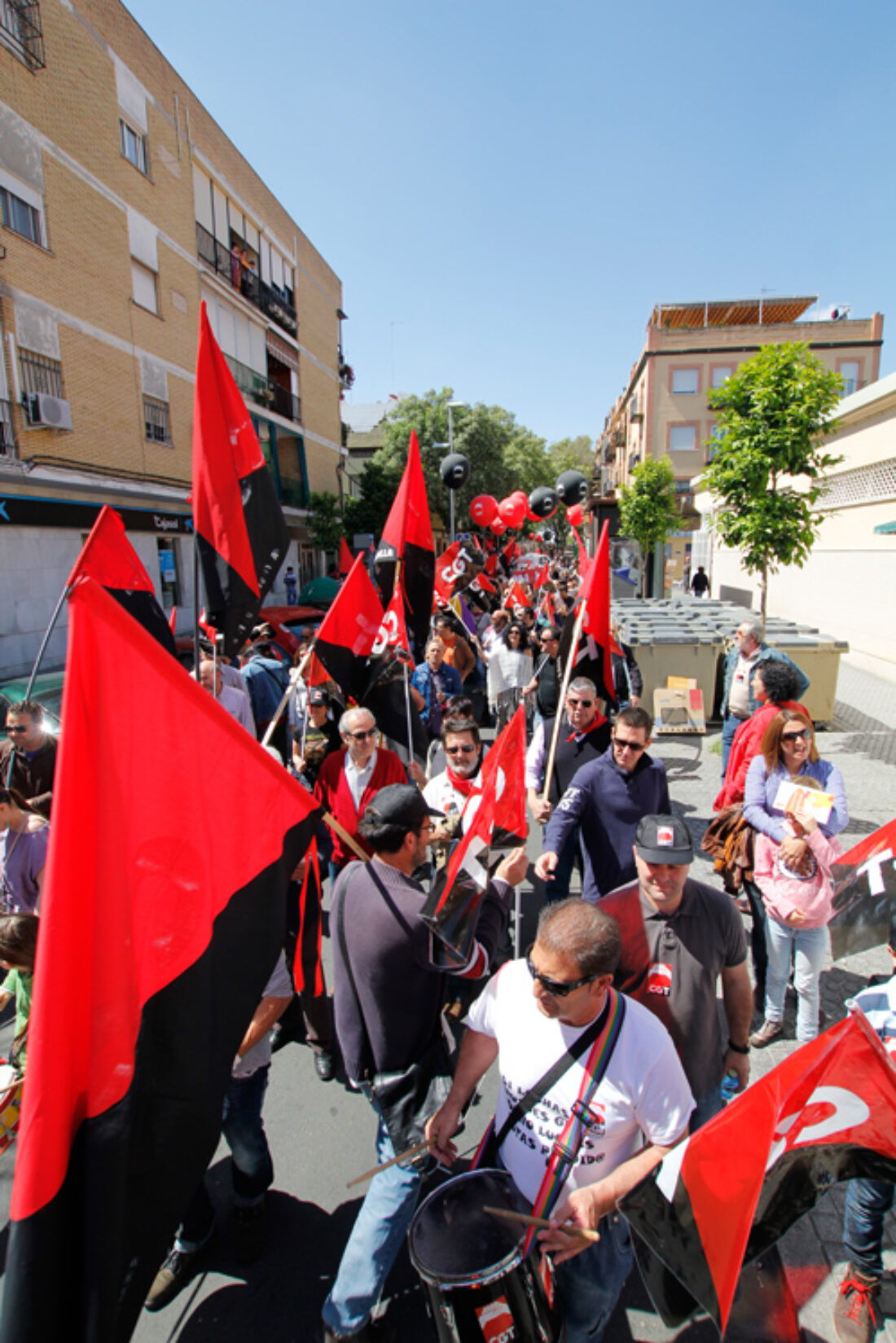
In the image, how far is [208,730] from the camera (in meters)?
1.73

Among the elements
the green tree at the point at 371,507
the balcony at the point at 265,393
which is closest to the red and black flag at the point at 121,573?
the balcony at the point at 265,393

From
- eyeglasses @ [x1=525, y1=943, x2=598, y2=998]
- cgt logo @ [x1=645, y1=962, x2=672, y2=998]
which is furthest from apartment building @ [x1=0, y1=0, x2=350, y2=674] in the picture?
eyeglasses @ [x1=525, y1=943, x2=598, y2=998]

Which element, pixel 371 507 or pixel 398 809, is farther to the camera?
pixel 371 507

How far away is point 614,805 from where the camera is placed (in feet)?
11.6

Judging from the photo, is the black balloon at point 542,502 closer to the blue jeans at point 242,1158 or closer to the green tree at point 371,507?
the green tree at point 371,507

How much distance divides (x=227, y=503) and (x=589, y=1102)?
3.13m

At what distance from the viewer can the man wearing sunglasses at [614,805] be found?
349 centimetres

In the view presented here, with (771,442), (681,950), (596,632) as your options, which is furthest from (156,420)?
(681,950)

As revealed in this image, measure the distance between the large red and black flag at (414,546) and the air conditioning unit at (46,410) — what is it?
36.2 feet

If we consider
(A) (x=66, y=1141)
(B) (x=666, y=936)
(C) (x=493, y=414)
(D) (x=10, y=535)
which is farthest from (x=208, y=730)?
(C) (x=493, y=414)

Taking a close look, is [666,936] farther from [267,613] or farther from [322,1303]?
[267,613]

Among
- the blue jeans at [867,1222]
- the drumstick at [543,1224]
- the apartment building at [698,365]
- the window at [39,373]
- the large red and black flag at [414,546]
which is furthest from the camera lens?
the apartment building at [698,365]

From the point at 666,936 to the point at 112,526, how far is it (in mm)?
3610

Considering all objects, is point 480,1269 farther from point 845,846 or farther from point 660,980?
point 845,846
